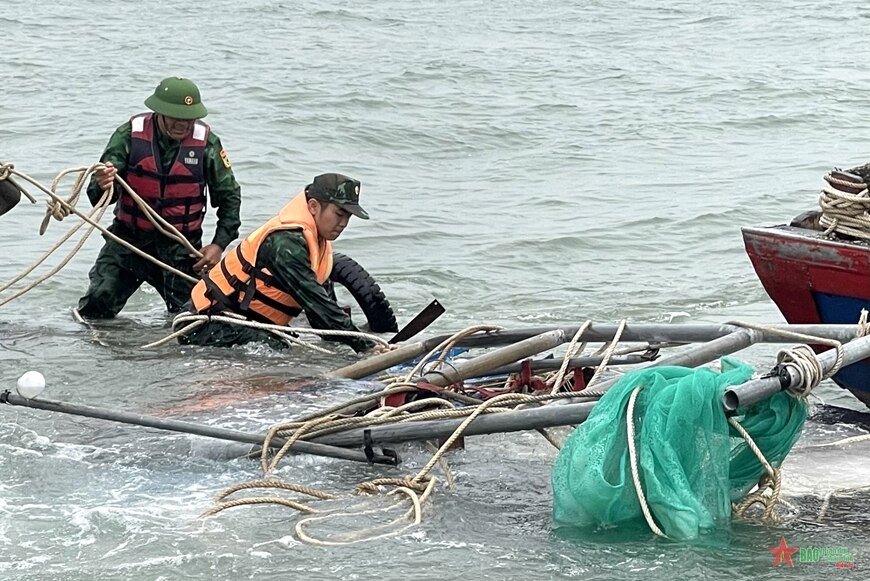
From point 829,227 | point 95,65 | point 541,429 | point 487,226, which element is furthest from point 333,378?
point 95,65

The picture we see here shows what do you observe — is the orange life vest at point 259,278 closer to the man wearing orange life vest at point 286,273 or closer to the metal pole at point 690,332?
the man wearing orange life vest at point 286,273

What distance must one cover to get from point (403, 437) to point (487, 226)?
24.6 feet

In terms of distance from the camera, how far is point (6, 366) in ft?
24.8

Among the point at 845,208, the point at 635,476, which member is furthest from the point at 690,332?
the point at 845,208

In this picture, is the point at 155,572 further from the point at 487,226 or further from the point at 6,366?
the point at 487,226

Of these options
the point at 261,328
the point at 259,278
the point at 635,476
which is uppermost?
the point at 635,476

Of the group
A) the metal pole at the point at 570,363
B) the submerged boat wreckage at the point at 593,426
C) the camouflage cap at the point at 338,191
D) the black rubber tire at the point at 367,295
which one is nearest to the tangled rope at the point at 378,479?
the submerged boat wreckage at the point at 593,426

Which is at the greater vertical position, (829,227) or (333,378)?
(829,227)

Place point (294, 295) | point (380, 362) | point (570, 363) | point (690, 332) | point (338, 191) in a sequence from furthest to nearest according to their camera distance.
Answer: point (294, 295), point (338, 191), point (380, 362), point (570, 363), point (690, 332)

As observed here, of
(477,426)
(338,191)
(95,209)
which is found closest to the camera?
(477,426)

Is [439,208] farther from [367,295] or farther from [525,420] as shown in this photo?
[525,420]

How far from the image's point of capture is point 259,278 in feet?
24.2

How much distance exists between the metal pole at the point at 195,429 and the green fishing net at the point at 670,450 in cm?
95

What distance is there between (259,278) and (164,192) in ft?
3.84
